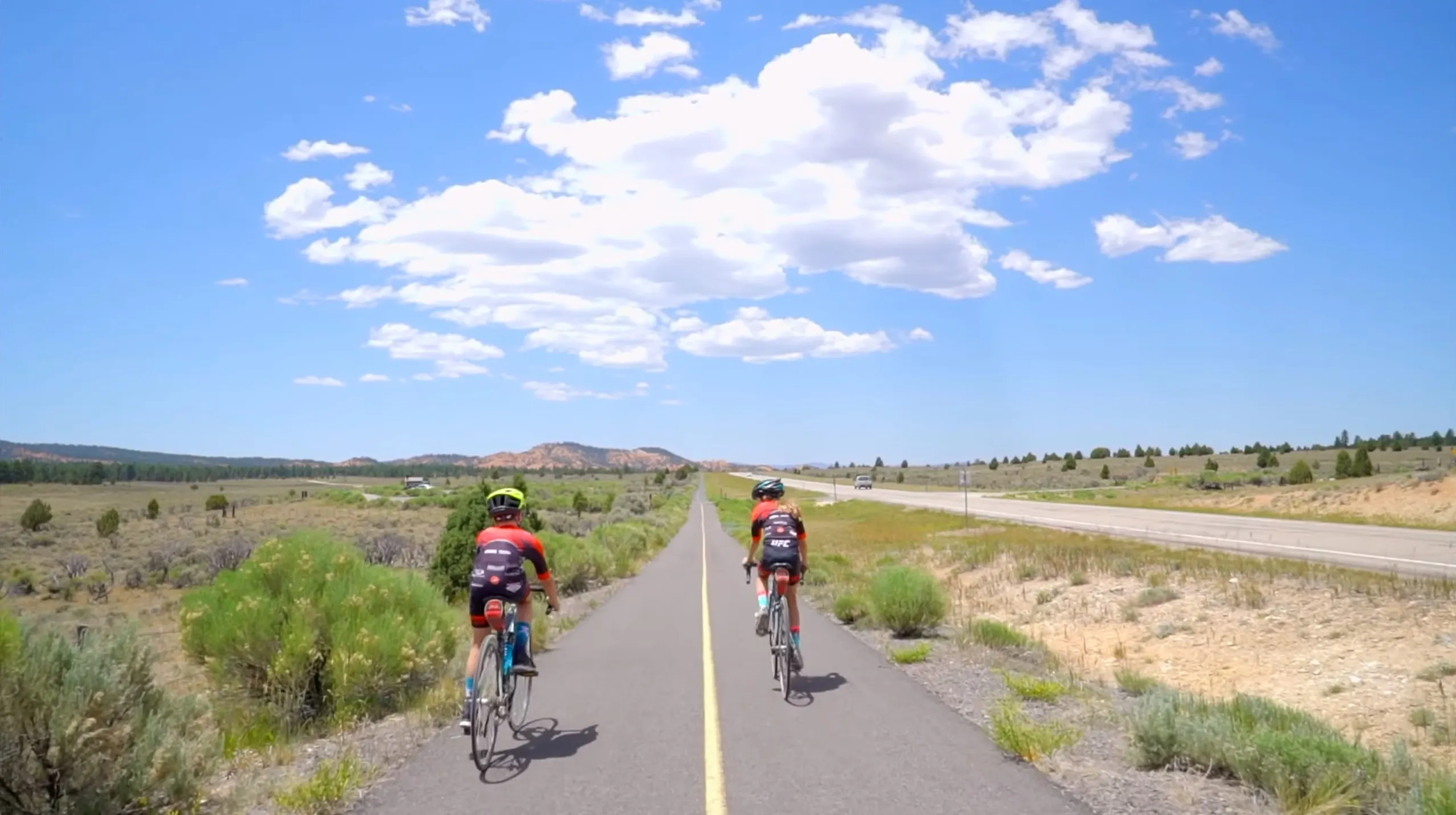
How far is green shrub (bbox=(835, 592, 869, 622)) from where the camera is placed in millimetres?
17141

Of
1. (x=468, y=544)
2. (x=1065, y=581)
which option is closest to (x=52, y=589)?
(x=468, y=544)

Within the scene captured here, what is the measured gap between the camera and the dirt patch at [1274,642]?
12008 mm

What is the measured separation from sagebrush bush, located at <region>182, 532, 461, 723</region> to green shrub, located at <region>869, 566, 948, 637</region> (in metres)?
7.35

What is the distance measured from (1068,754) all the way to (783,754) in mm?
2147

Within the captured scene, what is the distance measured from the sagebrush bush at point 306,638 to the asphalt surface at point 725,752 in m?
1.38

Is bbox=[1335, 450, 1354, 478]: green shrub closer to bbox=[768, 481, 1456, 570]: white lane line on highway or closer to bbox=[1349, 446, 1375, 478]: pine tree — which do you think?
bbox=[1349, 446, 1375, 478]: pine tree

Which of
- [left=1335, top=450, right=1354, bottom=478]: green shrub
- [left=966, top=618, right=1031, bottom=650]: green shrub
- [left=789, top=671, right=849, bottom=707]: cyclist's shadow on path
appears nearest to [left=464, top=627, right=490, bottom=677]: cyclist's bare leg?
[left=789, top=671, right=849, bottom=707]: cyclist's shadow on path

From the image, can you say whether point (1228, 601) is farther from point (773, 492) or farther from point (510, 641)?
point (510, 641)

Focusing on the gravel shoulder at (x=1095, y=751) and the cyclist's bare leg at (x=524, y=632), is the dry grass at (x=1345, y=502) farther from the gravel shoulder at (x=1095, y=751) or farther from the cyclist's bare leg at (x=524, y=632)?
the cyclist's bare leg at (x=524, y=632)

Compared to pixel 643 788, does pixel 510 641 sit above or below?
above

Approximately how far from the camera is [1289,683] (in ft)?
44.2

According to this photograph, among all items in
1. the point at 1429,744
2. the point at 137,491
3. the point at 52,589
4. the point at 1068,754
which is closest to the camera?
the point at 1068,754

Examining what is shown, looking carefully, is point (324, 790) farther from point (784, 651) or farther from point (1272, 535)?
point (1272, 535)

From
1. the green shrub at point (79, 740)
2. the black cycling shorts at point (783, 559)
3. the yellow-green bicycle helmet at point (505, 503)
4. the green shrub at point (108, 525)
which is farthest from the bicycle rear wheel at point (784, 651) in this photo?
the green shrub at point (108, 525)
